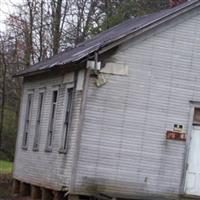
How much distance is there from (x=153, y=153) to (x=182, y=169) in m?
0.98

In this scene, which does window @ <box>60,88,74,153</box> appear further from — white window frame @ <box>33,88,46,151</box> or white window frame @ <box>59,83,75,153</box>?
white window frame @ <box>33,88,46,151</box>

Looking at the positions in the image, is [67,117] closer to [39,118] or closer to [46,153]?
[46,153]

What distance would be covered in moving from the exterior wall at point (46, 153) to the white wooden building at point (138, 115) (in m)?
0.08

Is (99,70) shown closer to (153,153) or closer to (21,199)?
(153,153)

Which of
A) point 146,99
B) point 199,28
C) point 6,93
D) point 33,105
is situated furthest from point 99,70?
point 6,93

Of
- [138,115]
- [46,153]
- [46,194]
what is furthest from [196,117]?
[46,194]

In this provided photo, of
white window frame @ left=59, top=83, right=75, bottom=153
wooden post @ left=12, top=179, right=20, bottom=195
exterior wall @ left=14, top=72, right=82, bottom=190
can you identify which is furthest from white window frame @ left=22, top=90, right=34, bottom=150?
white window frame @ left=59, top=83, right=75, bottom=153

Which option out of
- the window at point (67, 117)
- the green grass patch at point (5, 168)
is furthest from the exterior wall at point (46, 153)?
the green grass patch at point (5, 168)

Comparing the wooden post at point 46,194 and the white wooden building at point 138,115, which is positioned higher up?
the white wooden building at point 138,115

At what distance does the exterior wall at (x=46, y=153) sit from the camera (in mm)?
20828

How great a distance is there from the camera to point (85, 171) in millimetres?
20312

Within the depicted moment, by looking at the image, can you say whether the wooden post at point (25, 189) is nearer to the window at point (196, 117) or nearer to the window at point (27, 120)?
the window at point (27, 120)

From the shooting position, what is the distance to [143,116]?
20.7 m

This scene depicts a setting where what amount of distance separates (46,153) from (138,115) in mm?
4108
